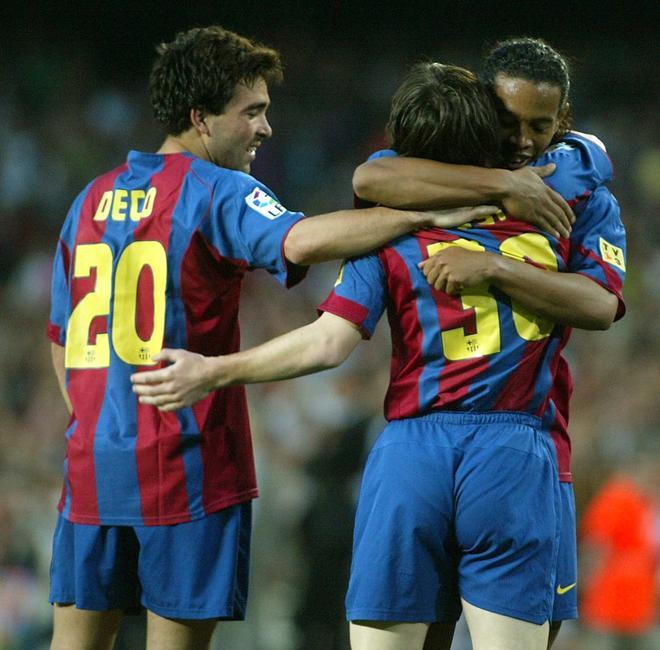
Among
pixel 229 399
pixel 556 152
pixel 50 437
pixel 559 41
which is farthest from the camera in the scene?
pixel 559 41

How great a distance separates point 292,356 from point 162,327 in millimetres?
467

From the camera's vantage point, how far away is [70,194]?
889 centimetres


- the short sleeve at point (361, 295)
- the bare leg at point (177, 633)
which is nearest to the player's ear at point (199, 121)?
the short sleeve at point (361, 295)

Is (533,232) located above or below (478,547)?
above

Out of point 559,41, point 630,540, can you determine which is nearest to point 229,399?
point 630,540

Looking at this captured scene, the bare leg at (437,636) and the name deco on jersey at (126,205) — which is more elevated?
the name deco on jersey at (126,205)

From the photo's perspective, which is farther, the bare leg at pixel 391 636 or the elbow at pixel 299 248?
the elbow at pixel 299 248

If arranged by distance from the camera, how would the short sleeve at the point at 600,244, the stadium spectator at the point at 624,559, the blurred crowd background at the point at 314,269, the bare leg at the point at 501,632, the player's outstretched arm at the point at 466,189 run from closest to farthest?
1. the bare leg at the point at 501,632
2. the player's outstretched arm at the point at 466,189
3. the short sleeve at the point at 600,244
4. the stadium spectator at the point at 624,559
5. the blurred crowd background at the point at 314,269

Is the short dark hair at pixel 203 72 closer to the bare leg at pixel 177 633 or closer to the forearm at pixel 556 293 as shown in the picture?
the forearm at pixel 556 293

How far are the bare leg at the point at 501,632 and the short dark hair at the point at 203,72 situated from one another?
1475mm

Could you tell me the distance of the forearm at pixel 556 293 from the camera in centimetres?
254

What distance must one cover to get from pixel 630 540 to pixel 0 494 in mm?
3344

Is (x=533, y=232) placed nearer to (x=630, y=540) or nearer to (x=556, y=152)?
(x=556, y=152)

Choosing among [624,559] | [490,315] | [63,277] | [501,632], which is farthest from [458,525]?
[624,559]
